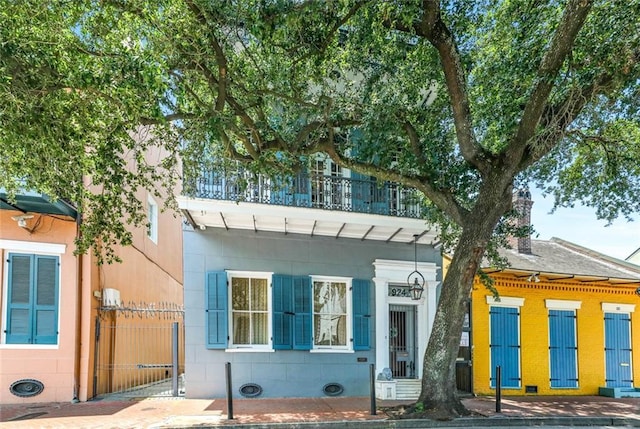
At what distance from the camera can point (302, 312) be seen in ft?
37.8

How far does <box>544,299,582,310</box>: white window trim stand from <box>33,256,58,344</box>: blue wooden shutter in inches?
481

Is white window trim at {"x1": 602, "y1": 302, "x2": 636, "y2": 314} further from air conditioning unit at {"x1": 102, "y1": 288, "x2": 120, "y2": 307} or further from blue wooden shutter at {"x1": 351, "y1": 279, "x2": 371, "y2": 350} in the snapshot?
air conditioning unit at {"x1": 102, "y1": 288, "x2": 120, "y2": 307}

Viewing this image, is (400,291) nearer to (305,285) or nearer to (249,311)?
(305,285)

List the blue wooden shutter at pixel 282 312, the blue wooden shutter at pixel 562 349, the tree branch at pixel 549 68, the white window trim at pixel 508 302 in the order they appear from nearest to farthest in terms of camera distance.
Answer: the tree branch at pixel 549 68
the blue wooden shutter at pixel 282 312
the white window trim at pixel 508 302
the blue wooden shutter at pixel 562 349

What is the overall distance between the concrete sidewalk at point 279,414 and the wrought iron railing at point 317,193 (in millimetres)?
4229

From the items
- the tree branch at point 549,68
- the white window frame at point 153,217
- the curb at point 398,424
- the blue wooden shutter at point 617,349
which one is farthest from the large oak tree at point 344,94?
the white window frame at point 153,217

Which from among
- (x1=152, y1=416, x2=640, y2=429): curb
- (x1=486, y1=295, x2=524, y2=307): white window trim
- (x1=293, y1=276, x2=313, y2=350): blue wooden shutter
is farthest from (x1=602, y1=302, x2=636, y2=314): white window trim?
(x1=293, y1=276, x2=313, y2=350): blue wooden shutter

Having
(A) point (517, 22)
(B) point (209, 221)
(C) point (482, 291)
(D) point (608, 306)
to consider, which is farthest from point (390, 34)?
(D) point (608, 306)

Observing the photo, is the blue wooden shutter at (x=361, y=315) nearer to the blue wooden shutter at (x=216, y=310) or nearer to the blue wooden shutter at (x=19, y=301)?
the blue wooden shutter at (x=216, y=310)

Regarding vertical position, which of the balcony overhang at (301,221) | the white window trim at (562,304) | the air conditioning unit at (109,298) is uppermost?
the balcony overhang at (301,221)

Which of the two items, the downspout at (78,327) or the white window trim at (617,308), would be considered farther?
the white window trim at (617,308)

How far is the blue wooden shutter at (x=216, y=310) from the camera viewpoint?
10891mm

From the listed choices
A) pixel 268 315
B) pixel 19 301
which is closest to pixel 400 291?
pixel 268 315

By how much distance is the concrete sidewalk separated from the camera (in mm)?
8148
